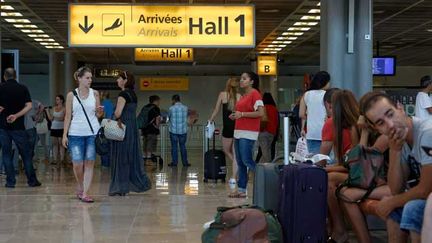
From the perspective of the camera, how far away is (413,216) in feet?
11.3

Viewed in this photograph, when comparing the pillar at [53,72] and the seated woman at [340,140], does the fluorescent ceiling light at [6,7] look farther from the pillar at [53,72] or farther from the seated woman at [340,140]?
the seated woman at [340,140]

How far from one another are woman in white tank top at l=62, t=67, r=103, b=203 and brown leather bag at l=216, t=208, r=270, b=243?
4.00 m

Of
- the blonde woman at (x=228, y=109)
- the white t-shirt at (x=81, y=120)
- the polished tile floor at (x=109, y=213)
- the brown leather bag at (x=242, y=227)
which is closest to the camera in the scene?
the brown leather bag at (x=242, y=227)

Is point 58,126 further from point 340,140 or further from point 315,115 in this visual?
point 340,140

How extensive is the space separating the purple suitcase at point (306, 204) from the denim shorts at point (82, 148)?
13.2 ft

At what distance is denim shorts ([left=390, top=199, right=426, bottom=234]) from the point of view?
3.43 metres

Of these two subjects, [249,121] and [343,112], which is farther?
[249,121]

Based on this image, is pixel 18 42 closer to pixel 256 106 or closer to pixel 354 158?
pixel 256 106

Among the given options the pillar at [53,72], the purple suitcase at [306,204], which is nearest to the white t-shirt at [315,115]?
the purple suitcase at [306,204]

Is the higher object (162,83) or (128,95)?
(162,83)

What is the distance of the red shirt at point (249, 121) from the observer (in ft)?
25.2

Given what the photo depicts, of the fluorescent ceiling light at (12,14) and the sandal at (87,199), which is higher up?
the fluorescent ceiling light at (12,14)

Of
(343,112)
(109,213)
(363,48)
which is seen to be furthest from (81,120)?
(343,112)

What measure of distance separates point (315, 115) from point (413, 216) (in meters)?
3.24
